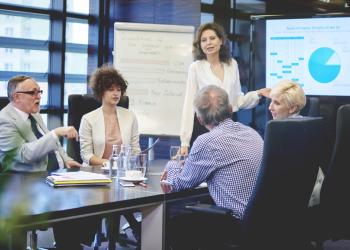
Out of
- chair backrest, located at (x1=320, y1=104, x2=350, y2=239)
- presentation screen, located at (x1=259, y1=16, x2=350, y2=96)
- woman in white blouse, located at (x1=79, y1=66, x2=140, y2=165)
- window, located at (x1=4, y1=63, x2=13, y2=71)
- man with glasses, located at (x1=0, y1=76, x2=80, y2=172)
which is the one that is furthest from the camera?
window, located at (x1=4, y1=63, x2=13, y2=71)

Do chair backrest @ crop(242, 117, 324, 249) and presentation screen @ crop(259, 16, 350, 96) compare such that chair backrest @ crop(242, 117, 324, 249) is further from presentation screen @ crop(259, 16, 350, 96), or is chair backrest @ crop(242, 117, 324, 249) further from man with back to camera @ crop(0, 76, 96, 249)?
presentation screen @ crop(259, 16, 350, 96)

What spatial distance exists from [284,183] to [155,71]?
3065mm

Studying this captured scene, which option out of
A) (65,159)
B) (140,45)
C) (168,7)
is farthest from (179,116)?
(65,159)

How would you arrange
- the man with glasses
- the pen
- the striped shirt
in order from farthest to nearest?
1. the man with glasses
2. the pen
3. the striped shirt

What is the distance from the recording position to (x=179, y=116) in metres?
4.98

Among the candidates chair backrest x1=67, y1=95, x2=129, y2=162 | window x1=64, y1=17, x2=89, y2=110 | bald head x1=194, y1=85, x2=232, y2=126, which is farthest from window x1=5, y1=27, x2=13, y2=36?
bald head x1=194, y1=85, x2=232, y2=126

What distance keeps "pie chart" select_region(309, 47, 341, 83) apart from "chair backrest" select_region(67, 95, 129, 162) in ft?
7.20

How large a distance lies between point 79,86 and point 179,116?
1.69 meters

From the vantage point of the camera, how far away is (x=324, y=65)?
4840mm

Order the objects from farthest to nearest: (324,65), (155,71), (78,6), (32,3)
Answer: (78,6)
(32,3)
(155,71)
(324,65)

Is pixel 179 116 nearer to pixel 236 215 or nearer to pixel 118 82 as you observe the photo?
pixel 118 82

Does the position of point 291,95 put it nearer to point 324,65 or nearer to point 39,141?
point 39,141

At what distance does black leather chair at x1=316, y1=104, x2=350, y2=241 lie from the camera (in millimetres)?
2652

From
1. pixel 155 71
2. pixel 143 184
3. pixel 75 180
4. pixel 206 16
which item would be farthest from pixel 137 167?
pixel 206 16
